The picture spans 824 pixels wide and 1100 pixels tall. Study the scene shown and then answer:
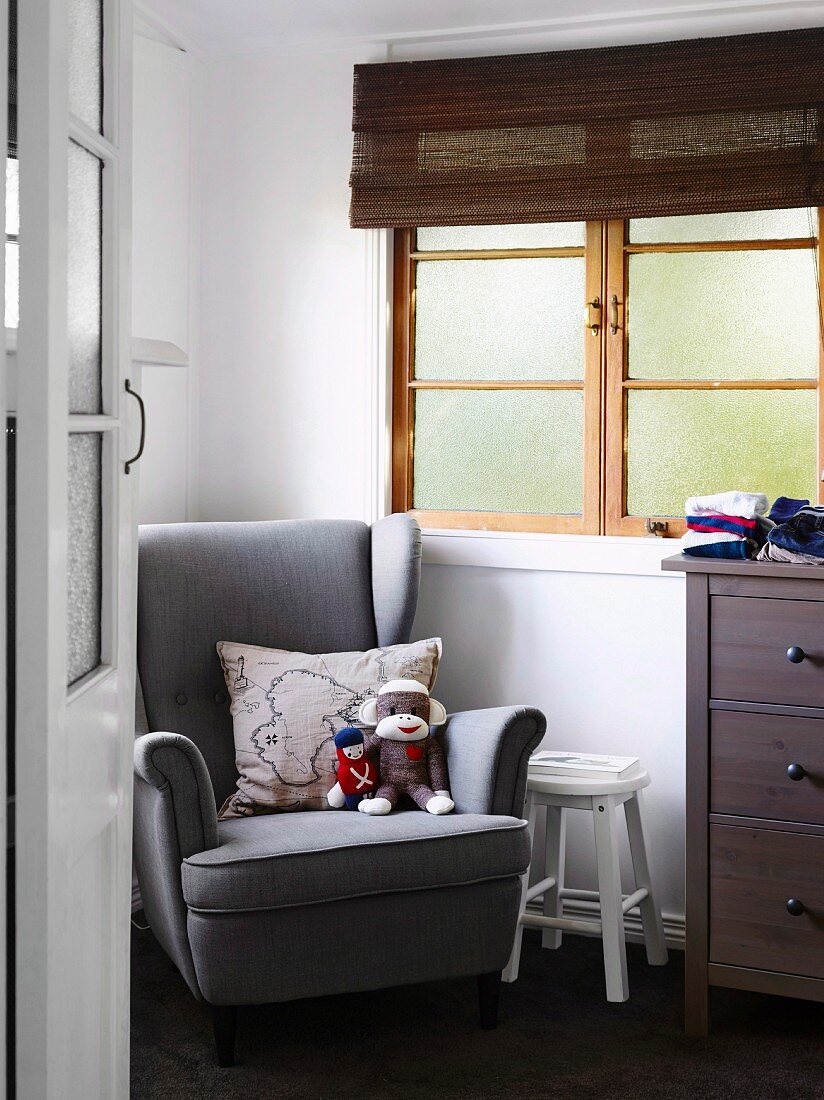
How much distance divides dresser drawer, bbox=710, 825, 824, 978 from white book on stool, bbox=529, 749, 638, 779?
1.14 feet

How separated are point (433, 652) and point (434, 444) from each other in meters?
0.66

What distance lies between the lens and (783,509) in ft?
7.65

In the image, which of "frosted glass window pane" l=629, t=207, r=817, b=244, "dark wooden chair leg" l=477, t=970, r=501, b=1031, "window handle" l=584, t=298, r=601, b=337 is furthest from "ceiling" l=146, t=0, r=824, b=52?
"dark wooden chair leg" l=477, t=970, r=501, b=1031

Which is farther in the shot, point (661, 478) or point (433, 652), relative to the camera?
point (661, 478)

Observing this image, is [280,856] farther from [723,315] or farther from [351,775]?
[723,315]

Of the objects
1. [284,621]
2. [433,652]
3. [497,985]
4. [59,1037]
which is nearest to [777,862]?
[497,985]

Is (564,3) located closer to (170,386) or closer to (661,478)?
(661,478)

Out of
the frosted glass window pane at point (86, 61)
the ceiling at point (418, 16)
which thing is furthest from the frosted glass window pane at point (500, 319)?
the frosted glass window pane at point (86, 61)

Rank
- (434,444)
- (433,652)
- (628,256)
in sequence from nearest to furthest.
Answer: (433,652)
(628,256)
(434,444)

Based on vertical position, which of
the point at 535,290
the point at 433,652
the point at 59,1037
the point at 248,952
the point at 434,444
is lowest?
the point at 248,952

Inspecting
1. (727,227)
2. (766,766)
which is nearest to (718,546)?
(766,766)

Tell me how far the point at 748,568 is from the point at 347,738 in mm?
908

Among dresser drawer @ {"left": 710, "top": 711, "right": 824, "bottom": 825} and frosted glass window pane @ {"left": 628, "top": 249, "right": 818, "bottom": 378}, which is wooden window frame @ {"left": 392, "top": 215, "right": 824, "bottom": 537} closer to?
frosted glass window pane @ {"left": 628, "top": 249, "right": 818, "bottom": 378}

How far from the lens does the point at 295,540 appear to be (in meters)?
2.69
